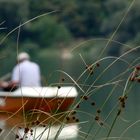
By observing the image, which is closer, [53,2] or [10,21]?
[10,21]

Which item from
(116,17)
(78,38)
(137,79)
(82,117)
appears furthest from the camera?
(78,38)

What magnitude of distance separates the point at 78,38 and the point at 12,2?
20.9 feet

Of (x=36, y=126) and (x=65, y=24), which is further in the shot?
(x=65, y=24)

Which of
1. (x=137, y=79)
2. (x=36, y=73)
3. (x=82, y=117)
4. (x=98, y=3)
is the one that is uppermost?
(x=98, y=3)

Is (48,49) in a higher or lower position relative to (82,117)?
higher

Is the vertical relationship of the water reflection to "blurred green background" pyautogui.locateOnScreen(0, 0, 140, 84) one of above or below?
below

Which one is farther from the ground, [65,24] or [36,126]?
[65,24]

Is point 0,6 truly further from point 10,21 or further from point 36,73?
point 36,73

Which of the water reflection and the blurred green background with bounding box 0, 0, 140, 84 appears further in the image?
the blurred green background with bounding box 0, 0, 140, 84

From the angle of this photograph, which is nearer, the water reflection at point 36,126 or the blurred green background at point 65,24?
the water reflection at point 36,126

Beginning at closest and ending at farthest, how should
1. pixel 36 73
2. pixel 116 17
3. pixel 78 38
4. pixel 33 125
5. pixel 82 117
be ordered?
pixel 33 125
pixel 82 117
pixel 36 73
pixel 116 17
pixel 78 38

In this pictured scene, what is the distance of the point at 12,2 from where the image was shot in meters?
64.1

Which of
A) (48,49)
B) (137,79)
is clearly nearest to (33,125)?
(137,79)

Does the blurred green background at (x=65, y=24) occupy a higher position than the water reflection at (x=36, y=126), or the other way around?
the blurred green background at (x=65, y=24)
